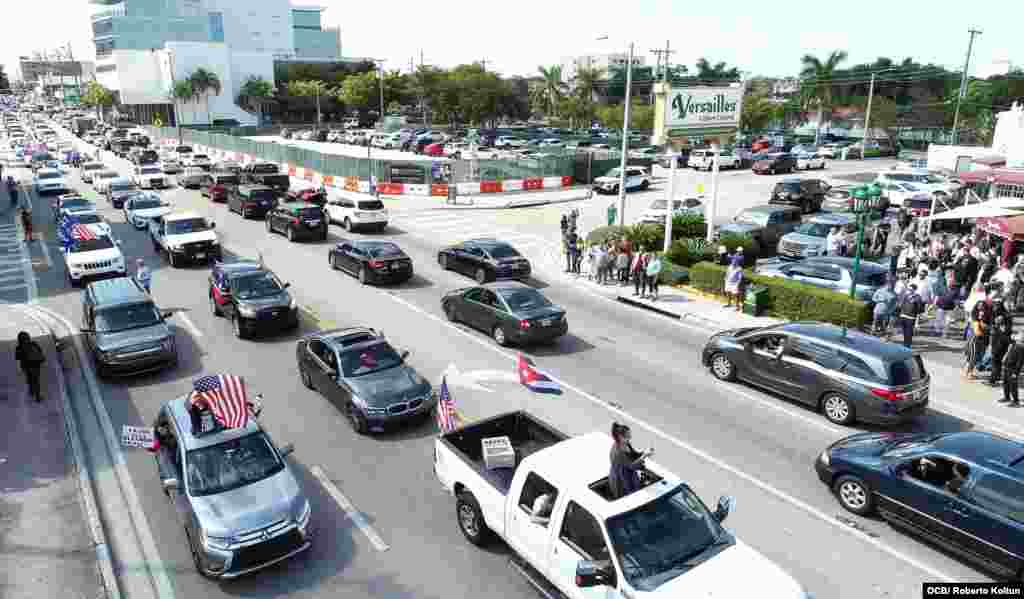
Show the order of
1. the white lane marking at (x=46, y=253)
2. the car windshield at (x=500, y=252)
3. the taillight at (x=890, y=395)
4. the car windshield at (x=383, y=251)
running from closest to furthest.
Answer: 1. the taillight at (x=890, y=395)
2. the car windshield at (x=383, y=251)
3. the car windshield at (x=500, y=252)
4. the white lane marking at (x=46, y=253)

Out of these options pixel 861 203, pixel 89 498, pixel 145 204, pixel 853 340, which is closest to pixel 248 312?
pixel 89 498

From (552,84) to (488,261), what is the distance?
81.6 m

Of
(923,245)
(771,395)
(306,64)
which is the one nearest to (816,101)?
(923,245)

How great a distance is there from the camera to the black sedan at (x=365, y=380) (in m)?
12.7

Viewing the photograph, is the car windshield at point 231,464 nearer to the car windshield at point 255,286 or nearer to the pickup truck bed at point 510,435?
the pickup truck bed at point 510,435

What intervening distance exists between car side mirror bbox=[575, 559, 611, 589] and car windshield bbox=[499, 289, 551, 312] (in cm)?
1065

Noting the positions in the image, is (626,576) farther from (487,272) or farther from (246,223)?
(246,223)

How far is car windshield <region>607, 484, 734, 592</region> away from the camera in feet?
23.6

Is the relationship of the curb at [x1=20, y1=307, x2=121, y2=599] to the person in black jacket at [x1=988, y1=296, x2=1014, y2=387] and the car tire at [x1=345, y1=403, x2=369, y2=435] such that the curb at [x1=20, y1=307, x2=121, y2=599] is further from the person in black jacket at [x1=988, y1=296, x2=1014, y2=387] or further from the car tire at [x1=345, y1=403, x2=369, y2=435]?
the person in black jacket at [x1=988, y1=296, x2=1014, y2=387]

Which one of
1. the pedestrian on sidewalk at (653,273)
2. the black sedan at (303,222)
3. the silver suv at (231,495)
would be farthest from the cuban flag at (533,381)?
the black sedan at (303,222)

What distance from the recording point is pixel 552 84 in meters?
99.2

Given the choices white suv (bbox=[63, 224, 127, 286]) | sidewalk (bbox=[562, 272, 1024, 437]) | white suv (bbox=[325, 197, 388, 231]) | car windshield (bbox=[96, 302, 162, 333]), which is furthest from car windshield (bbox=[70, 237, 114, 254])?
sidewalk (bbox=[562, 272, 1024, 437])

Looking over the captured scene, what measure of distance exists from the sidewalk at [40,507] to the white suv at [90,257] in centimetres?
824

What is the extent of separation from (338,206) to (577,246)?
13.4 m
